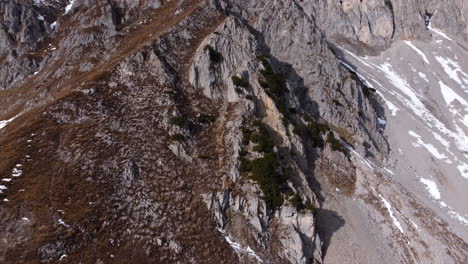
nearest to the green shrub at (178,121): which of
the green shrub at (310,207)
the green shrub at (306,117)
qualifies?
the green shrub at (310,207)

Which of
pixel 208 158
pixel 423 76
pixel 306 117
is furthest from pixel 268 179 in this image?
pixel 423 76

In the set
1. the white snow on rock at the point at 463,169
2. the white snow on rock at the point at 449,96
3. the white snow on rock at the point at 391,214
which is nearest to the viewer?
the white snow on rock at the point at 391,214

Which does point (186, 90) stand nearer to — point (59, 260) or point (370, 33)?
point (59, 260)

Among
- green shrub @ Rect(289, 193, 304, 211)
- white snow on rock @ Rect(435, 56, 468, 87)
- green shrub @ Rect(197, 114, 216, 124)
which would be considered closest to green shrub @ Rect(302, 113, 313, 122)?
green shrub @ Rect(197, 114, 216, 124)

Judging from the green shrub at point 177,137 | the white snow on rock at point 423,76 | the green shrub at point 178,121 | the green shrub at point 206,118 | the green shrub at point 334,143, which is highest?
the green shrub at point 178,121

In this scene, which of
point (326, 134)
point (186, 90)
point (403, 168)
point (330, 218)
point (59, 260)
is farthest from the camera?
point (403, 168)

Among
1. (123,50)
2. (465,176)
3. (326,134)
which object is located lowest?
(465,176)

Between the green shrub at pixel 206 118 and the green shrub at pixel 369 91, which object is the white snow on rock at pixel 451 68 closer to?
the green shrub at pixel 369 91

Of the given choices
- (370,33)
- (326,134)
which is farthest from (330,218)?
(370,33)
